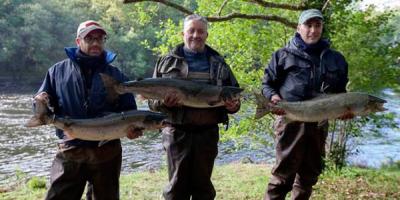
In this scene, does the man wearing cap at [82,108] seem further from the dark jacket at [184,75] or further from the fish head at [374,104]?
the fish head at [374,104]

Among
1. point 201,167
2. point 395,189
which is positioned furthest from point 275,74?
point 395,189

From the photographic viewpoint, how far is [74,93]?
4.31 m

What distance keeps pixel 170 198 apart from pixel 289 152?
1.38 m

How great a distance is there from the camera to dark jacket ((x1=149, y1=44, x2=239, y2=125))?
4.69 metres

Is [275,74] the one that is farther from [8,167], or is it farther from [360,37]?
[8,167]

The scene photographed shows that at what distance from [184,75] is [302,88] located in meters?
1.28

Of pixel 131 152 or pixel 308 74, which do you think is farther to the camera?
pixel 131 152

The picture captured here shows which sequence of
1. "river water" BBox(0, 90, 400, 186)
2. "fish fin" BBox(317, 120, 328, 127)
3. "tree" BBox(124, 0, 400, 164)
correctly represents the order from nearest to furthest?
"fish fin" BBox(317, 120, 328, 127), "tree" BBox(124, 0, 400, 164), "river water" BBox(0, 90, 400, 186)

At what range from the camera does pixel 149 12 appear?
41.2ft

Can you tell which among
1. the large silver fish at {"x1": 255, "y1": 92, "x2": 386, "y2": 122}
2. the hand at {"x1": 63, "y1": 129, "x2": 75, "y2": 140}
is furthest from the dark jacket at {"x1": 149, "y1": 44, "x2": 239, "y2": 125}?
the hand at {"x1": 63, "y1": 129, "x2": 75, "y2": 140}

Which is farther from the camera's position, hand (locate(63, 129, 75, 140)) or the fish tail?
the fish tail

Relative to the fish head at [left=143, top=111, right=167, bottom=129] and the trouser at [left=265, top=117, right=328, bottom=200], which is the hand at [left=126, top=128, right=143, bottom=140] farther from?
the trouser at [left=265, top=117, right=328, bottom=200]

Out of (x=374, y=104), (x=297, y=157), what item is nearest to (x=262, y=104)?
(x=297, y=157)

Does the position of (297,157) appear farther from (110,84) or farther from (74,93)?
(74,93)
